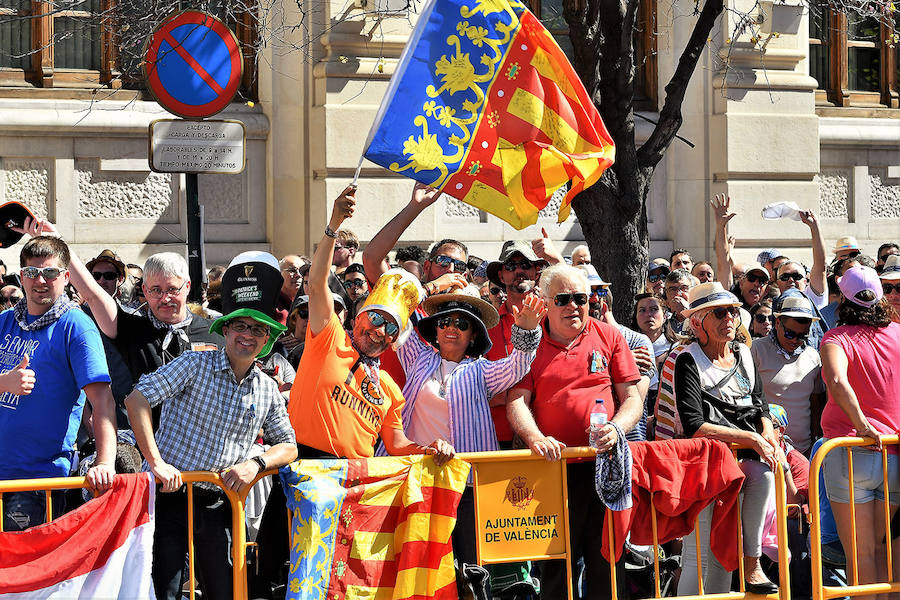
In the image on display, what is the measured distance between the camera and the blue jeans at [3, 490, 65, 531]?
5570 mm

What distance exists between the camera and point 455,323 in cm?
672

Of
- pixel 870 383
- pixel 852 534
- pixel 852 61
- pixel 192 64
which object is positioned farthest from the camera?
pixel 852 61

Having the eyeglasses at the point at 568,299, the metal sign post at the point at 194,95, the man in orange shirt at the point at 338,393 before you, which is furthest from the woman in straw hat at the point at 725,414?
the metal sign post at the point at 194,95

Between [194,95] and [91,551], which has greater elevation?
[194,95]

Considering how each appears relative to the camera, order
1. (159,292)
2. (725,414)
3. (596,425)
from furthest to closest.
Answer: (725,414), (159,292), (596,425)

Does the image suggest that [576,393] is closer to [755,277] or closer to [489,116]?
[489,116]

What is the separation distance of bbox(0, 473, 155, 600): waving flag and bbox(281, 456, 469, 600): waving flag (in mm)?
658

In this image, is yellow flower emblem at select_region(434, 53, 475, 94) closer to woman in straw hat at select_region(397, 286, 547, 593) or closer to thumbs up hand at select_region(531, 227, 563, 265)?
woman in straw hat at select_region(397, 286, 547, 593)

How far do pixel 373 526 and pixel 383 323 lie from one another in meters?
0.98

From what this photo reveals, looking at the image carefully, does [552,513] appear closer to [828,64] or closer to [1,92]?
[1,92]

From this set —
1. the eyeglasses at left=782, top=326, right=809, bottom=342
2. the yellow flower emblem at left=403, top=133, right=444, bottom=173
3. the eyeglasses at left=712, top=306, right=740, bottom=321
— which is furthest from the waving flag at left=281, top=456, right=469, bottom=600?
the eyeglasses at left=782, top=326, right=809, bottom=342

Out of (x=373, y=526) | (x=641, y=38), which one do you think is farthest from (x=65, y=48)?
(x=373, y=526)

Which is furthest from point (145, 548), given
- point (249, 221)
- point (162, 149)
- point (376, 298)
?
point (249, 221)

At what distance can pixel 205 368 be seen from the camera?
5934 millimetres
